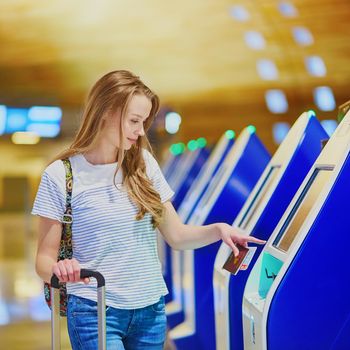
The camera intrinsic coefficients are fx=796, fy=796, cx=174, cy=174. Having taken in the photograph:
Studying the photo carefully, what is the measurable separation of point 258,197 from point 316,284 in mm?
936

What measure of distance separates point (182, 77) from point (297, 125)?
12758mm

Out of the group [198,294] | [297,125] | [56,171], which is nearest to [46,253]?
[56,171]

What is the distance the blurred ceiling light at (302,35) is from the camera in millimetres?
15039

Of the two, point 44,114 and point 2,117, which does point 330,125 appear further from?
point 2,117

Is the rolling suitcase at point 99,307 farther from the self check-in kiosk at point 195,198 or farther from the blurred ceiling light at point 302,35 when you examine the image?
the blurred ceiling light at point 302,35

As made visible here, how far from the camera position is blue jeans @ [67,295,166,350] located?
224cm

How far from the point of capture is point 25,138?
16.2 m

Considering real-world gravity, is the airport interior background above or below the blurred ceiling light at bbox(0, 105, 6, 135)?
above

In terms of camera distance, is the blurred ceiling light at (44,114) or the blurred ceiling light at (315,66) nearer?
the blurred ceiling light at (315,66)

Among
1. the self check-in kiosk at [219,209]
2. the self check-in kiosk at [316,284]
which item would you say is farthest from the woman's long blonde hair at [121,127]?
the self check-in kiosk at [219,209]

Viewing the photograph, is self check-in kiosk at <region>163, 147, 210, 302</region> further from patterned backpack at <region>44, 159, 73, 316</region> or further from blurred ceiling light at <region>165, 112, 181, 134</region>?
blurred ceiling light at <region>165, 112, 181, 134</region>

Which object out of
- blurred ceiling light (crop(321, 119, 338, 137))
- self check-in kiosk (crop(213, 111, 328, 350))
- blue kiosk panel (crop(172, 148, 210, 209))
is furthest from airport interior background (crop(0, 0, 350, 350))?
self check-in kiosk (crop(213, 111, 328, 350))

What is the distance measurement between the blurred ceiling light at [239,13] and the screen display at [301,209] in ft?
43.5

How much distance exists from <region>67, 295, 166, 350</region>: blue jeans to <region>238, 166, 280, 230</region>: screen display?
81 centimetres
